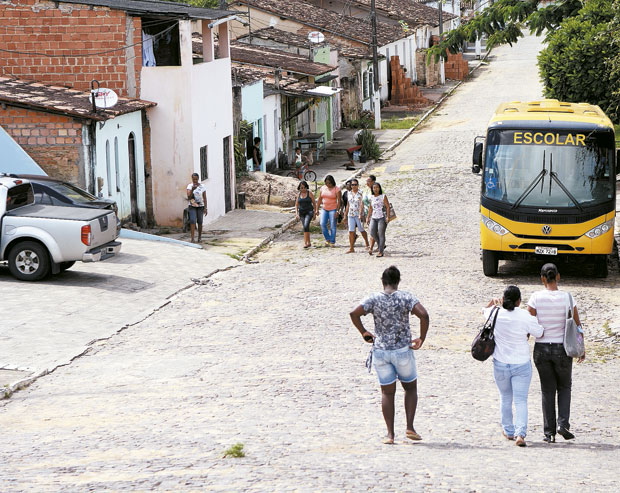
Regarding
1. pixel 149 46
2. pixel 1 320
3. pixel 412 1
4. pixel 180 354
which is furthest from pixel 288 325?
pixel 412 1

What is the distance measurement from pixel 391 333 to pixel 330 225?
45.4ft

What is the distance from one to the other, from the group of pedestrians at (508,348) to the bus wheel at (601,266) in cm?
927

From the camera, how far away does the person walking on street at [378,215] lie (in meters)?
20.8

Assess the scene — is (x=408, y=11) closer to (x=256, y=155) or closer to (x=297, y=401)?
(x=256, y=155)

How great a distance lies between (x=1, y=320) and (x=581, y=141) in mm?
10329

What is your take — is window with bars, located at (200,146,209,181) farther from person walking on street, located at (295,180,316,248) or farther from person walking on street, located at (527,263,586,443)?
person walking on street, located at (527,263,586,443)

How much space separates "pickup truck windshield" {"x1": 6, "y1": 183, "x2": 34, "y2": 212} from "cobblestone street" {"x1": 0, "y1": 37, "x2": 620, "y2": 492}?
3.26m

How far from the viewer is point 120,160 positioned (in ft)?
79.0

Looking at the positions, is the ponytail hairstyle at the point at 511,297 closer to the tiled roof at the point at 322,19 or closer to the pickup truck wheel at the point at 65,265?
the pickup truck wheel at the point at 65,265

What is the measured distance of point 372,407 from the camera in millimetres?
10758

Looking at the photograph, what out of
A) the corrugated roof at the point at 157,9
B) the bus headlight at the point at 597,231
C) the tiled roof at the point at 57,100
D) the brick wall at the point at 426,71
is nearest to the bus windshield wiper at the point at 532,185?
the bus headlight at the point at 597,231

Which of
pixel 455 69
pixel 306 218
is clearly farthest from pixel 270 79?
pixel 455 69

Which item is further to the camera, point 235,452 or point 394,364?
point 394,364

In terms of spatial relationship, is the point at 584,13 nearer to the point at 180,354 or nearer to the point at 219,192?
the point at 219,192
